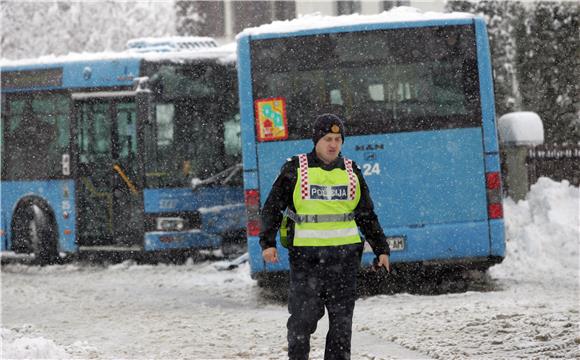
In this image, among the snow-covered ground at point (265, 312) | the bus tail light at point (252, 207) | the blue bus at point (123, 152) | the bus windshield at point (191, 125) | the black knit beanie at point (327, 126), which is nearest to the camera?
the black knit beanie at point (327, 126)

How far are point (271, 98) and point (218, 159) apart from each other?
17.2 ft

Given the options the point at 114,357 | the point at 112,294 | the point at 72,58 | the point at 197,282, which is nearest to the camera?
the point at 114,357

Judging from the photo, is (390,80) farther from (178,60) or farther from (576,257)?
(178,60)

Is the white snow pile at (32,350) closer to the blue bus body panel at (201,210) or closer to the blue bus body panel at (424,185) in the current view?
the blue bus body panel at (424,185)

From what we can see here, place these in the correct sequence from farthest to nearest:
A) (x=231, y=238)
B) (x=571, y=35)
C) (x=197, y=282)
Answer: (x=571, y=35), (x=231, y=238), (x=197, y=282)

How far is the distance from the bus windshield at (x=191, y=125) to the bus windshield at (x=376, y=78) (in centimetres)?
524

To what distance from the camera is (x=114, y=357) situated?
9.22 m

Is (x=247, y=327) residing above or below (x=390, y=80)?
below

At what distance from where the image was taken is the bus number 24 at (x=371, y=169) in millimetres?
12898

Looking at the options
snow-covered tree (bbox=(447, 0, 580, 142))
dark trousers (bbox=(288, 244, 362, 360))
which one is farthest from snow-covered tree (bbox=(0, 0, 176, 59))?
dark trousers (bbox=(288, 244, 362, 360))

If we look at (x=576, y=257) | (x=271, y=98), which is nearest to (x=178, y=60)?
(x=271, y=98)

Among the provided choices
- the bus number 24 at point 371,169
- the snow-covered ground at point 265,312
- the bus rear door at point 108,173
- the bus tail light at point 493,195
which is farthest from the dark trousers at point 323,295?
the bus rear door at point 108,173

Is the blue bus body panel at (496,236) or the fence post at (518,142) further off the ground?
the fence post at (518,142)

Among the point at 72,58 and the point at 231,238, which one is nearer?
the point at 231,238
